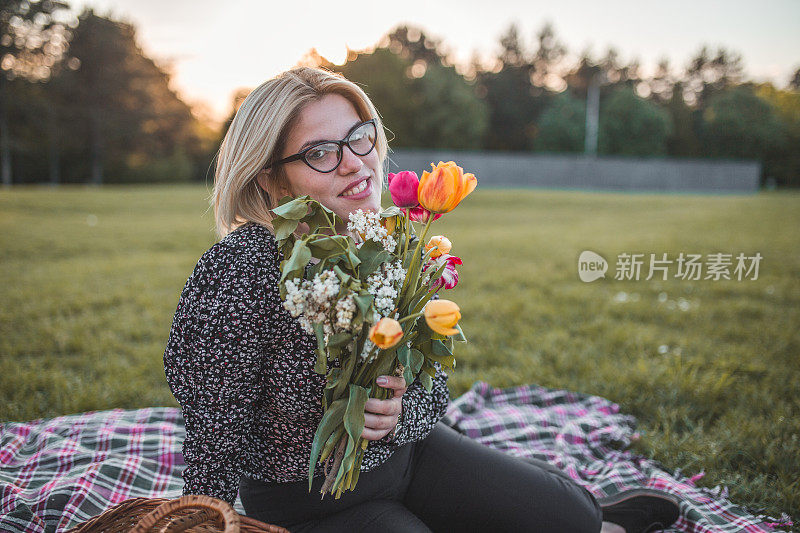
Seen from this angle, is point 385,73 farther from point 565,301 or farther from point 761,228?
point 565,301

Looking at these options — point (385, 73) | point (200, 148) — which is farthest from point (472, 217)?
point (200, 148)

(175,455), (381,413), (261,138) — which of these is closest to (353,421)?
(381,413)

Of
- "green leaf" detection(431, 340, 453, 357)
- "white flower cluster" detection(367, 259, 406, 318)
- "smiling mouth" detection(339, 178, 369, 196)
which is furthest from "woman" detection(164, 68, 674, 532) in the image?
"white flower cluster" detection(367, 259, 406, 318)

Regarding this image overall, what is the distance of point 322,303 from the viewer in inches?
39.5

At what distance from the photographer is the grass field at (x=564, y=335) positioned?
2521 millimetres

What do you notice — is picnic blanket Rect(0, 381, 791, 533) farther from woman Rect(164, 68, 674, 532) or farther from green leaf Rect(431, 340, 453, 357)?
green leaf Rect(431, 340, 453, 357)

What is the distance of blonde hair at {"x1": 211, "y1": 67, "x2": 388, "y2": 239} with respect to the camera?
143cm

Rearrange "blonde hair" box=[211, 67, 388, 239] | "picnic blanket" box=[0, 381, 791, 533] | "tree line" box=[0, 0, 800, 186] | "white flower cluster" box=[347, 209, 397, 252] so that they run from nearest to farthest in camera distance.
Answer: "white flower cluster" box=[347, 209, 397, 252] → "blonde hair" box=[211, 67, 388, 239] → "picnic blanket" box=[0, 381, 791, 533] → "tree line" box=[0, 0, 800, 186]

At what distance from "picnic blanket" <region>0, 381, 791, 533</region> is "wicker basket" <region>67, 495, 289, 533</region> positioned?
0.80 meters

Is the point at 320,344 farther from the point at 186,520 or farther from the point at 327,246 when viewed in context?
the point at 186,520

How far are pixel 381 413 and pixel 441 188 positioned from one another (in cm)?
55

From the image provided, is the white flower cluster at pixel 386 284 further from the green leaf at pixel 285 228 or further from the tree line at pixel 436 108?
the tree line at pixel 436 108

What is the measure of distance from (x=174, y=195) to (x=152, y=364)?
14.1 m

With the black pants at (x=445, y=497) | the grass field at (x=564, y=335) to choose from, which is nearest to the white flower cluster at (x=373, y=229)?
the black pants at (x=445, y=497)
